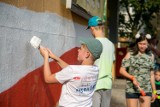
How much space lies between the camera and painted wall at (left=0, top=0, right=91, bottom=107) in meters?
3.52

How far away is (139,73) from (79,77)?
2625 mm

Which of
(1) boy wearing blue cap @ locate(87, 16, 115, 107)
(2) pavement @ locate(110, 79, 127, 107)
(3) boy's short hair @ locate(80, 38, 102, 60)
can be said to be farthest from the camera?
(2) pavement @ locate(110, 79, 127, 107)

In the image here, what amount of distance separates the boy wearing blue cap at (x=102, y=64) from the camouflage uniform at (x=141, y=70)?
88cm

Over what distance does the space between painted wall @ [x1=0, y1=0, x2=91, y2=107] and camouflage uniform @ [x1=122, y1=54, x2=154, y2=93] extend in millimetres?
1099

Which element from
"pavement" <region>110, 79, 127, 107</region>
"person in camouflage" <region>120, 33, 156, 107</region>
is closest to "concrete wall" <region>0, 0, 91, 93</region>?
"person in camouflage" <region>120, 33, 156, 107</region>

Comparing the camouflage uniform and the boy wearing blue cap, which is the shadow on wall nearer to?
the boy wearing blue cap

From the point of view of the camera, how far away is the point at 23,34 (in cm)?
401

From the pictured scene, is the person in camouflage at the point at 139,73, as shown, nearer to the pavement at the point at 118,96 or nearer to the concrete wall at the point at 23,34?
the concrete wall at the point at 23,34

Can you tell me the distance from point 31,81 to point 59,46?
1469 millimetres

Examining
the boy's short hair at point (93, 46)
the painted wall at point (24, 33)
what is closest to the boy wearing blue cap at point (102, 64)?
the painted wall at point (24, 33)

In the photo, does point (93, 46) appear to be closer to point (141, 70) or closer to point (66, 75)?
point (66, 75)

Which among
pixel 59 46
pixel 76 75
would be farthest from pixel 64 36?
pixel 76 75

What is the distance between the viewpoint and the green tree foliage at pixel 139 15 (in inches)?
938

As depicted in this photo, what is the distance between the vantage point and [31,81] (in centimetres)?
436
